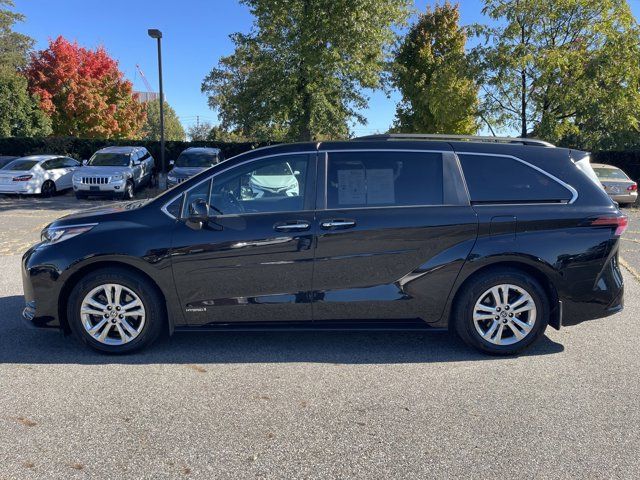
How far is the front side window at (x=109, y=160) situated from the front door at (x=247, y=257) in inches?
576

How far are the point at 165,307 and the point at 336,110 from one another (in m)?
16.8

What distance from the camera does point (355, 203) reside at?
436 cm

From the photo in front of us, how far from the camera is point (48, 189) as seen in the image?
1827cm

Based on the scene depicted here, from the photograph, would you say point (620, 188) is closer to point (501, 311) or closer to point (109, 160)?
point (501, 311)

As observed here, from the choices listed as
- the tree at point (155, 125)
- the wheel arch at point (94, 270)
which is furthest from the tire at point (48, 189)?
the tree at point (155, 125)

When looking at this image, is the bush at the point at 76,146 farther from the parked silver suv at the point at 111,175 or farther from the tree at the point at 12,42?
the tree at the point at 12,42

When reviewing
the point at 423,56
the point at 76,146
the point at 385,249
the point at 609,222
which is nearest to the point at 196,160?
the point at 76,146

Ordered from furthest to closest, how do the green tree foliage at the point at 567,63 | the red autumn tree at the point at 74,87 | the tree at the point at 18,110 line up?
1. the red autumn tree at the point at 74,87
2. the tree at the point at 18,110
3. the green tree foliage at the point at 567,63

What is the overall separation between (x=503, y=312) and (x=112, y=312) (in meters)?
3.24

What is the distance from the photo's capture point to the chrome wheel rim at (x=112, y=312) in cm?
430

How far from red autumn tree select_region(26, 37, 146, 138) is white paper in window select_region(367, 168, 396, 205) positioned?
3345 cm

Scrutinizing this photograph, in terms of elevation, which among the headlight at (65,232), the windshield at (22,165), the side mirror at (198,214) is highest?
the windshield at (22,165)

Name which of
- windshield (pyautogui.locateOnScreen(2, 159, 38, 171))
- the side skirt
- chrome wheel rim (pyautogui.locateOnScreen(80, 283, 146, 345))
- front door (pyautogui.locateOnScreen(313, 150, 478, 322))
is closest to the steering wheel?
front door (pyautogui.locateOnScreen(313, 150, 478, 322))

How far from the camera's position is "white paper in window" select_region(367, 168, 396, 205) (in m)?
4.38
